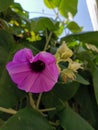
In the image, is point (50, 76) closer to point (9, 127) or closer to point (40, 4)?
point (9, 127)

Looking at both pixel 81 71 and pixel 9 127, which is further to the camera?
pixel 81 71

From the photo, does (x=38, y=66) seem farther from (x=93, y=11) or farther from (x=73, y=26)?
(x=93, y=11)

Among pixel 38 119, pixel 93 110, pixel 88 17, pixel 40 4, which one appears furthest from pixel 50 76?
pixel 88 17

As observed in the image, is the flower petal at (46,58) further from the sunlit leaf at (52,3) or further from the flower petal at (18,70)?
the sunlit leaf at (52,3)

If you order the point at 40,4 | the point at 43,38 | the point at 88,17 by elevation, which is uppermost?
the point at 43,38

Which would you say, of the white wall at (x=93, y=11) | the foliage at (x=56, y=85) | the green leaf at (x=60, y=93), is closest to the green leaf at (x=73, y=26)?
the foliage at (x=56, y=85)

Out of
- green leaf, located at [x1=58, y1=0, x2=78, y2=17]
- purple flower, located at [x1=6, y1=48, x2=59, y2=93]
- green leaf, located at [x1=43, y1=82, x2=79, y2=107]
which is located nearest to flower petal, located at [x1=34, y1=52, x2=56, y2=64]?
purple flower, located at [x1=6, y1=48, x2=59, y2=93]

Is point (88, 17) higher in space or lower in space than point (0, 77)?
lower

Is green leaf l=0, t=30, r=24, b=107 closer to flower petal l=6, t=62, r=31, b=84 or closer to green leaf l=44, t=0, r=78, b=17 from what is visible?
flower petal l=6, t=62, r=31, b=84

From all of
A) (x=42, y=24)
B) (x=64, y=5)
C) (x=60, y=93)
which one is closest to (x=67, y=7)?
(x=64, y=5)
